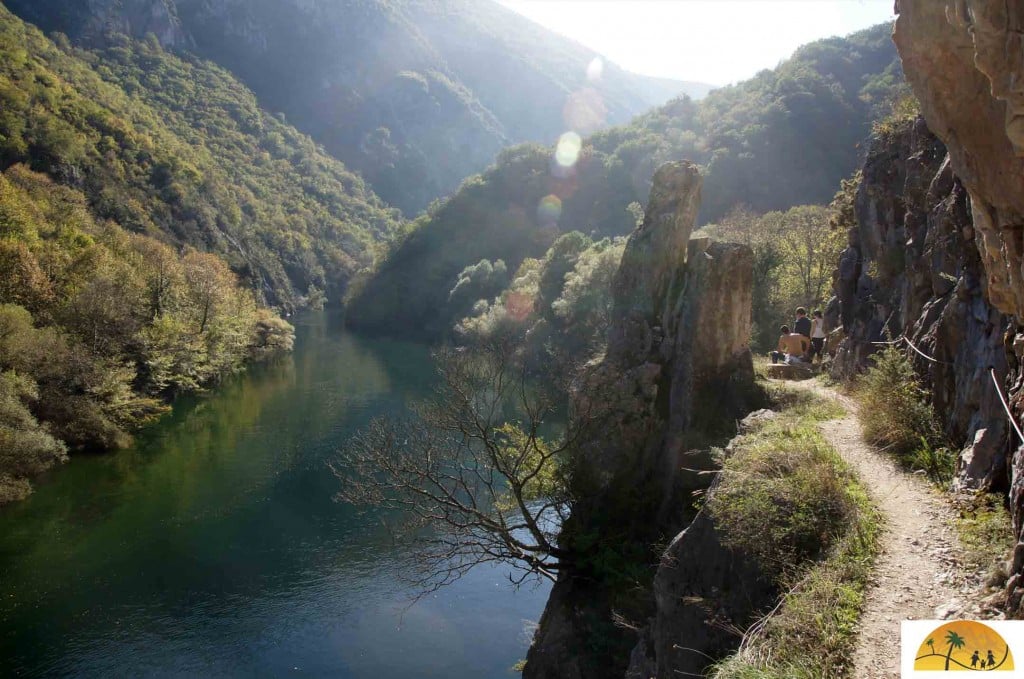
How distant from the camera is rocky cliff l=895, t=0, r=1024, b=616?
5266 mm

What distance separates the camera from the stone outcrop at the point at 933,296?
26.8 ft

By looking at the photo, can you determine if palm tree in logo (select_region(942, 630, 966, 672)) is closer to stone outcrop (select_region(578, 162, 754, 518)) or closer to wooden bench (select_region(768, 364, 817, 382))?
stone outcrop (select_region(578, 162, 754, 518))

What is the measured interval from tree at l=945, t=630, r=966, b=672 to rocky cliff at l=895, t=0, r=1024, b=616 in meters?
0.79

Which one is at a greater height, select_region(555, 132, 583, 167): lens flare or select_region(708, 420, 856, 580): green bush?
select_region(555, 132, 583, 167): lens flare

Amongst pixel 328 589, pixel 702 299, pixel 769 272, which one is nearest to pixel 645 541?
pixel 702 299

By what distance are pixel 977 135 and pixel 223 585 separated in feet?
71.1

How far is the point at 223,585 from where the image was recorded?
810 inches

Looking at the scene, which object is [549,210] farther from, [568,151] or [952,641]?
[952,641]

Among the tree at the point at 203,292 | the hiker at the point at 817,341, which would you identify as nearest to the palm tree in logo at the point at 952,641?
the hiker at the point at 817,341

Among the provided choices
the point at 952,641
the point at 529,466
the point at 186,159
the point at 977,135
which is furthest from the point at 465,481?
the point at 186,159

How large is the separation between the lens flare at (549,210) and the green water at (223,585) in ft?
220

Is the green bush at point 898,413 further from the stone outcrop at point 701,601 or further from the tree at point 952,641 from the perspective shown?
the tree at point 952,641

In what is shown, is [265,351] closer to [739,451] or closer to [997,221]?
[739,451]

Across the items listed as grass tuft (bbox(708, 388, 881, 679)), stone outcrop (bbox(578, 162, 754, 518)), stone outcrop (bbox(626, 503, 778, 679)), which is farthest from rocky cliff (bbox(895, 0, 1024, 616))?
stone outcrop (bbox(578, 162, 754, 518))
